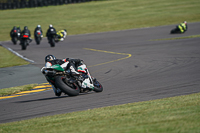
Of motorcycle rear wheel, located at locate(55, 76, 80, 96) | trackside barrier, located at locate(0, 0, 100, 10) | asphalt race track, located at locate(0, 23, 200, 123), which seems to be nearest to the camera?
asphalt race track, located at locate(0, 23, 200, 123)

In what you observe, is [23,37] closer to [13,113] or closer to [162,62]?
[162,62]

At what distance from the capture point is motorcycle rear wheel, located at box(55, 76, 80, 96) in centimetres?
941

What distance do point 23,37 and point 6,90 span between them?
14385 millimetres

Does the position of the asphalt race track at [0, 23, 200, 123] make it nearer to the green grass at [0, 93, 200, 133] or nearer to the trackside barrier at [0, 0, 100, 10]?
the green grass at [0, 93, 200, 133]

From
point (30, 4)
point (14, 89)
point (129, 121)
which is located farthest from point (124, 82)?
point (30, 4)

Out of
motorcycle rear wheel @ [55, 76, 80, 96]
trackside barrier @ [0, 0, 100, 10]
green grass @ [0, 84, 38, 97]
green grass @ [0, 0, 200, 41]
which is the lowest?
green grass @ [0, 0, 200, 41]

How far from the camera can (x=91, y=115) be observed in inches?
272

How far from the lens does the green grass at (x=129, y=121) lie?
16.9 feet

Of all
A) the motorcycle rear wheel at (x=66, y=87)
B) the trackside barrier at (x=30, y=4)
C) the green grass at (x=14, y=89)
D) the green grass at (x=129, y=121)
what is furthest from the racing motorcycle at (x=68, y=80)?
the trackside barrier at (x=30, y=4)

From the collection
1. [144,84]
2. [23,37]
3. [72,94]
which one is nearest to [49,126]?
[72,94]

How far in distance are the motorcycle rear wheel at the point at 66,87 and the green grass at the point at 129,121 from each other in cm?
217

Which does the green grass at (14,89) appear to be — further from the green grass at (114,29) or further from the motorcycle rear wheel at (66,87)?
the green grass at (114,29)

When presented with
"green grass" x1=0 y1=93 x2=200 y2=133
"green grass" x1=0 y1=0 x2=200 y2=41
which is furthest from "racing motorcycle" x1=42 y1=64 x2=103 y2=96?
"green grass" x1=0 y1=0 x2=200 y2=41

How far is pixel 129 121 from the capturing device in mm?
5824
